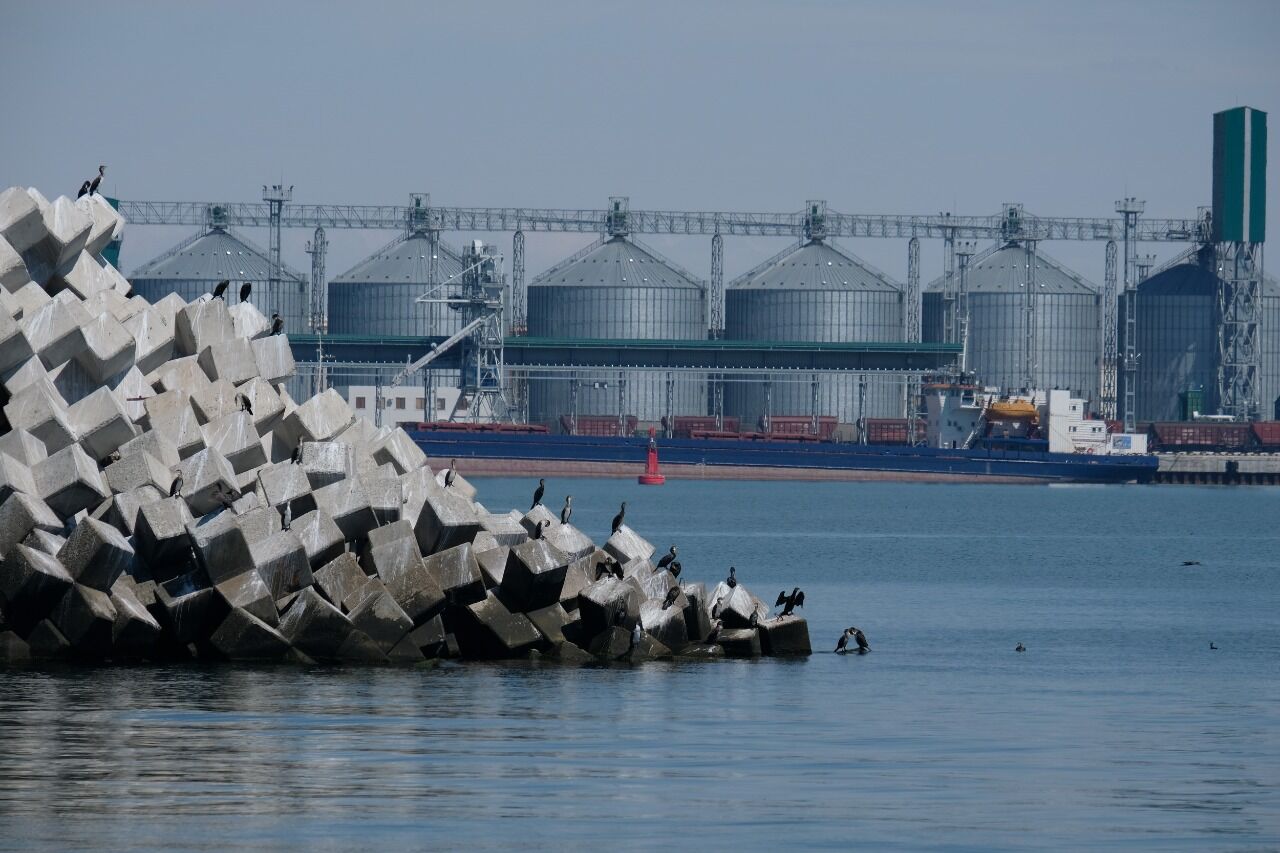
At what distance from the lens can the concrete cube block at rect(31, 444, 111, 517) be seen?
33250 mm

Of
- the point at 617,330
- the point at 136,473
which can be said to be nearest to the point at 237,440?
the point at 136,473

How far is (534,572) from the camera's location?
110 feet

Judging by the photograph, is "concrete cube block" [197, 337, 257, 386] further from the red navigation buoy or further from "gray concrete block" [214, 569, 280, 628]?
the red navigation buoy

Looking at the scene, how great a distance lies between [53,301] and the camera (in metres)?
36.2

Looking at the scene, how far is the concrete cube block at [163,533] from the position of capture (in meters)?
32.6

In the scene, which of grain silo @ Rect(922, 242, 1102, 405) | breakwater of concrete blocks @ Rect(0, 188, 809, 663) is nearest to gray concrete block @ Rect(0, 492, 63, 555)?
breakwater of concrete blocks @ Rect(0, 188, 809, 663)

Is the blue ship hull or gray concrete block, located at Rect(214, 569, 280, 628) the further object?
the blue ship hull

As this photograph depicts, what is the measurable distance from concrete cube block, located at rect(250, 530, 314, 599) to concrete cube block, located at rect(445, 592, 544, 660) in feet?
10.3

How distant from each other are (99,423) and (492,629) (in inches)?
293

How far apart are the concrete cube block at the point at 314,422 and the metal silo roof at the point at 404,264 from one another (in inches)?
4977

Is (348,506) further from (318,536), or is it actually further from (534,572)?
(534,572)

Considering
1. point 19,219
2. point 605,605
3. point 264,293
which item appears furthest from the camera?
point 264,293

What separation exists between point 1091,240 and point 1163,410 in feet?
54.7

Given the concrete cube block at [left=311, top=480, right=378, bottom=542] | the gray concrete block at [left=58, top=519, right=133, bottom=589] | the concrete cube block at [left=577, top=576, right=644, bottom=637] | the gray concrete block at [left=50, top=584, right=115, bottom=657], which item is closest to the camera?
the gray concrete block at [left=58, top=519, right=133, bottom=589]
